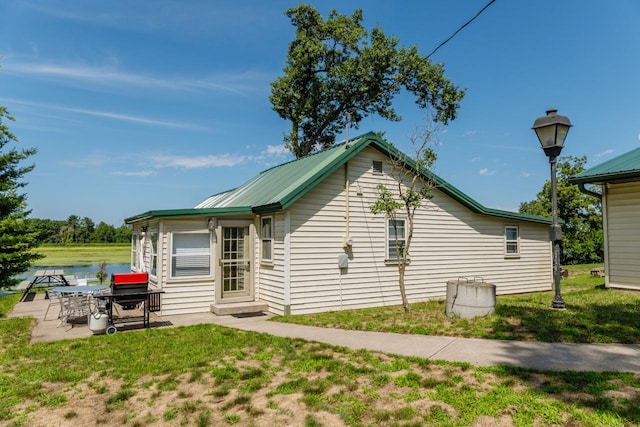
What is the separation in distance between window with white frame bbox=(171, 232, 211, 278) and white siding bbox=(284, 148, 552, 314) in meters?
2.61

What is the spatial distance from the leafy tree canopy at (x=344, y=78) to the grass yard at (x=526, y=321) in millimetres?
17761

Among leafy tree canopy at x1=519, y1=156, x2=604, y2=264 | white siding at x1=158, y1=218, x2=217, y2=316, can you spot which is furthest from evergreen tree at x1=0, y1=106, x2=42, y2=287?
leafy tree canopy at x1=519, y1=156, x2=604, y2=264

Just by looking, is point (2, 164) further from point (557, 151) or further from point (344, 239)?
point (557, 151)

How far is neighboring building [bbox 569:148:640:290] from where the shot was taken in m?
11.7

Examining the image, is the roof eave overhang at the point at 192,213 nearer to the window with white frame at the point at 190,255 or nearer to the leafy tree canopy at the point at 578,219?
the window with white frame at the point at 190,255

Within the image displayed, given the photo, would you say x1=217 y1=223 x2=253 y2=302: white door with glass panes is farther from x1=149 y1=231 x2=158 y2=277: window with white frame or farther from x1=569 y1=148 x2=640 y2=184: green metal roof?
x1=569 y1=148 x2=640 y2=184: green metal roof

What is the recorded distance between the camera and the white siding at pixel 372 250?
10516mm

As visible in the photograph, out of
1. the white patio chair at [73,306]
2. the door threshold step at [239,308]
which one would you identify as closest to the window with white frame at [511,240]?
the door threshold step at [239,308]

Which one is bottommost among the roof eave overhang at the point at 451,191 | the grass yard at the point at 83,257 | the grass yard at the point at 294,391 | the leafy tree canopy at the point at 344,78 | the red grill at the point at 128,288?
the grass yard at the point at 83,257

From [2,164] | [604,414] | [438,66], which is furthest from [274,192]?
[438,66]

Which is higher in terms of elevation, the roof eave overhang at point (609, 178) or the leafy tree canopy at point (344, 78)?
the leafy tree canopy at point (344, 78)

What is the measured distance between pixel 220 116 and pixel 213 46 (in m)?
4.47

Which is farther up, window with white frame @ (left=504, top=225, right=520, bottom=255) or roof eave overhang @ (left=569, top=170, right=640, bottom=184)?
roof eave overhang @ (left=569, top=170, right=640, bottom=184)

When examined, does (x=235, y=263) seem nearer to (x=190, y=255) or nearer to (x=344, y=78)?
(x=190, y=255)
